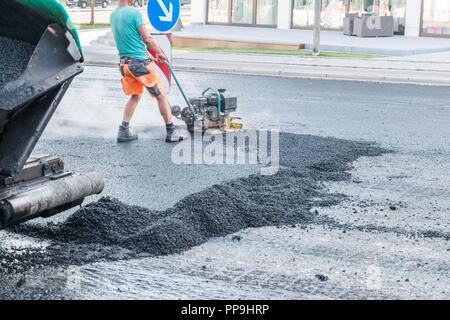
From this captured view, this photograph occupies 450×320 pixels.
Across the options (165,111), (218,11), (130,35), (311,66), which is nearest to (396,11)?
(218,11)

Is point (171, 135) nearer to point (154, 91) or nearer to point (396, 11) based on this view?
point (154, 91)

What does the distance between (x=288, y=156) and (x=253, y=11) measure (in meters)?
28.7

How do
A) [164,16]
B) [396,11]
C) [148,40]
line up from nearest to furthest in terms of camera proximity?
[148,40] → [164,16] → [396,11]

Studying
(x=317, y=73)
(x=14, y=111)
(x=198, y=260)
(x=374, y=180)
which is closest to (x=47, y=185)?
(x=14, y=111)

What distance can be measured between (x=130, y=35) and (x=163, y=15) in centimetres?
372

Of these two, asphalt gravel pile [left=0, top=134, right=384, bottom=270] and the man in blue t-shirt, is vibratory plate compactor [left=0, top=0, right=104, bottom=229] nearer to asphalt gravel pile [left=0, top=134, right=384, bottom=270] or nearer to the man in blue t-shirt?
asphalt gravel pile [left=0, top=134, right=384, bottom=270]

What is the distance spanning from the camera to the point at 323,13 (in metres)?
35.7

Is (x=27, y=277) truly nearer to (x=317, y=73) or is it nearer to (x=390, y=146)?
(x=390, y=146)

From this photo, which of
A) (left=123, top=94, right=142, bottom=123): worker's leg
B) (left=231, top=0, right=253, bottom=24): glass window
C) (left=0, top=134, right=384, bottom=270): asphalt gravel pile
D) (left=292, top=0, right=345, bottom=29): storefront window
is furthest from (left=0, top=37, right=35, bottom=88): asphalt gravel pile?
(left=231, top=0, right=253, bottom=24): glass window

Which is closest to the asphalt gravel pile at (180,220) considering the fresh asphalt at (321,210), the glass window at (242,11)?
the fresh asphalt at (321,210)

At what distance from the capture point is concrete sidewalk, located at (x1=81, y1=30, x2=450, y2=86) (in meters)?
19.7

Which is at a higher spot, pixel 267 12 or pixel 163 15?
pixel 163 15

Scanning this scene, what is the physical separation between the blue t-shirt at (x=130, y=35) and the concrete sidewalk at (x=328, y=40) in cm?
1666

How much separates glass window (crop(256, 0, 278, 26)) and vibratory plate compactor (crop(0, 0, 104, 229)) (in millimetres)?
32248
